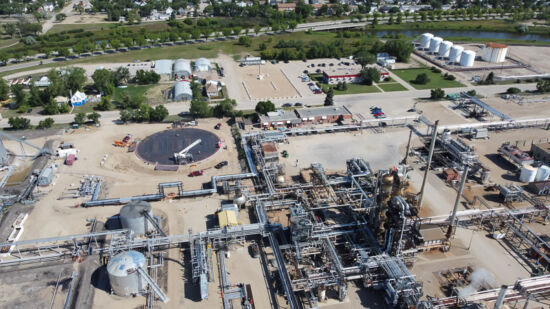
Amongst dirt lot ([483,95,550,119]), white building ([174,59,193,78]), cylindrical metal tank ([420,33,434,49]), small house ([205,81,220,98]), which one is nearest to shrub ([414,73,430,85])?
dirt lot ([483,95,550,119])

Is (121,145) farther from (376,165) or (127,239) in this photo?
(376,165)

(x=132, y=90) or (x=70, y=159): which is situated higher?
(x=132, y=90)

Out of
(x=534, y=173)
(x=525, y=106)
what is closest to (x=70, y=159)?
(x=534, y=173)

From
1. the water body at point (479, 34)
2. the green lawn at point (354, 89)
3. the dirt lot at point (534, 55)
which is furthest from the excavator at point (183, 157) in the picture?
the water body at point (479, 34)

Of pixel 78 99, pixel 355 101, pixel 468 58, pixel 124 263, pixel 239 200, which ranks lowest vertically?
pixel 239 200

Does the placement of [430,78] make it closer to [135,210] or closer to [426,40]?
[426,40]

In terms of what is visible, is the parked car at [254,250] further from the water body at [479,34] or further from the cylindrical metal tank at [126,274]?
the water body at [479,34]
